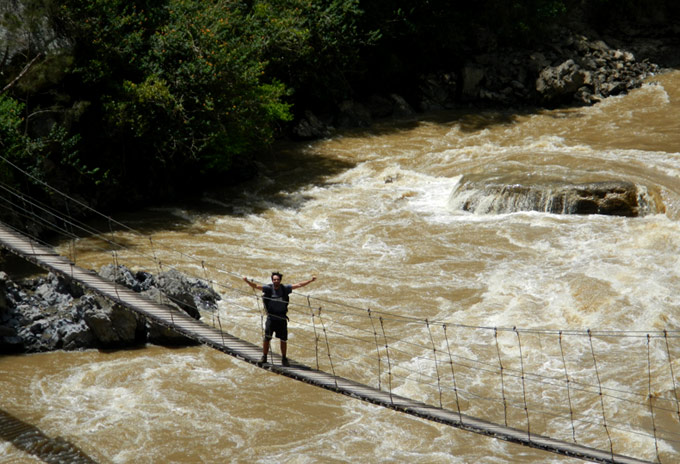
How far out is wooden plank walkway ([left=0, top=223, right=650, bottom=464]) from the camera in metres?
6.55

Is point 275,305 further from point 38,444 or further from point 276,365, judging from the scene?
point 38,444

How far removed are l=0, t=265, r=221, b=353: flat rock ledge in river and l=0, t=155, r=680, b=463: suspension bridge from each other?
3.25 ft

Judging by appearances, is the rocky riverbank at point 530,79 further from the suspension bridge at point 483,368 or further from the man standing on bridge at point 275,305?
the man standing on bridge at point 275,305

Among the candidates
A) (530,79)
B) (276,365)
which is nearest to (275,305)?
(276,365)

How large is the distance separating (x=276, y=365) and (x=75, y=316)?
369 cm

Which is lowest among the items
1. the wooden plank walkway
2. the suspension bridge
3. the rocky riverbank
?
the suspension bridge

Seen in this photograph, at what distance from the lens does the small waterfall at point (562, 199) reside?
1405cm

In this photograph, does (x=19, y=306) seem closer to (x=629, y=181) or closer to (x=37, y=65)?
(x=37, y=65)

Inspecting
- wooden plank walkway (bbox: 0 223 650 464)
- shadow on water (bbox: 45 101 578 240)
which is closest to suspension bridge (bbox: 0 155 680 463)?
wooden plank walkway (bbox: 0 223 650 464)

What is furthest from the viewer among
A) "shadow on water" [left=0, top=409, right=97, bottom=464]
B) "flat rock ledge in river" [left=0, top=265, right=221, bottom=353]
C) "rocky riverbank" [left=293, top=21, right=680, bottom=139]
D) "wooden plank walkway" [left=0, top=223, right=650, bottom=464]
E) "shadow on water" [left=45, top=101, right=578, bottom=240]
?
"rocky riverbank" [left=293, top=21, right=680, bottom=139]

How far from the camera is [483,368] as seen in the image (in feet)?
31.4

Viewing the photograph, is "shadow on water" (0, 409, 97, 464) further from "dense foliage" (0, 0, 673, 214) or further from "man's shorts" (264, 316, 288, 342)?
"dense foliage" (0, 0, 673, 214)

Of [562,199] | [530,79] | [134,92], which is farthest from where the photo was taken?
[530,79]

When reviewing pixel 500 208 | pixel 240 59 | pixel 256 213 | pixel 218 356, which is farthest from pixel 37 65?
pixel 500 208
